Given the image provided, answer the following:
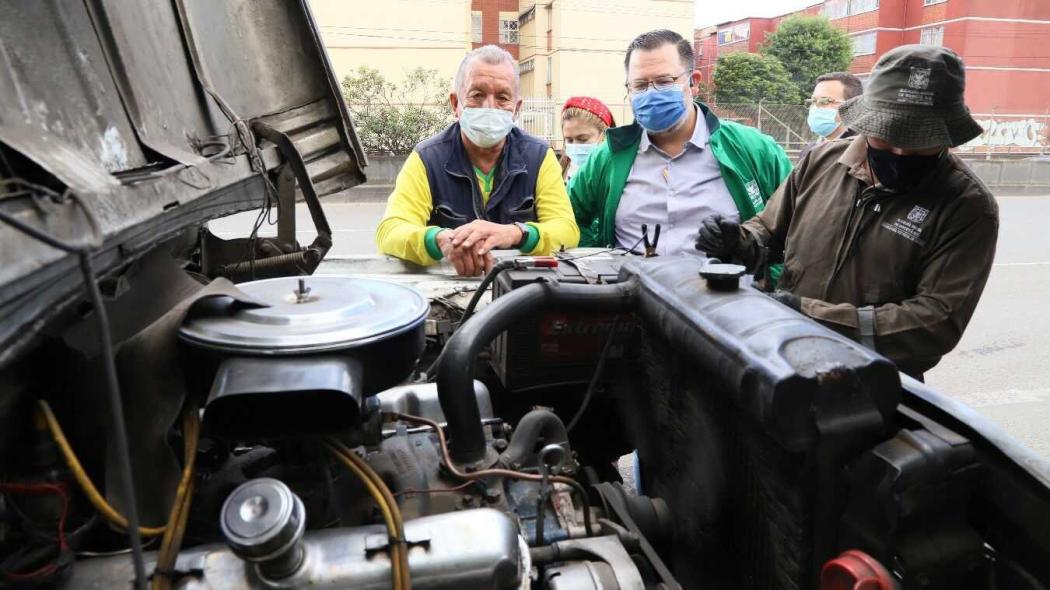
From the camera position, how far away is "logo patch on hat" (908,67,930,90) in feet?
6.63

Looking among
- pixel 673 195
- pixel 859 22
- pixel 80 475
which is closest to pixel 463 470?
pixel 80 475

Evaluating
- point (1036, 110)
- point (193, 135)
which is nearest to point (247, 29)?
point (193, 135)

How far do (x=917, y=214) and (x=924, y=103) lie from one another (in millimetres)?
332

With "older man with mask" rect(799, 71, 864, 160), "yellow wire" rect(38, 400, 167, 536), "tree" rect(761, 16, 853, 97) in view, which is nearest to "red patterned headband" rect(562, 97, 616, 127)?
"older man with mask" rect(799, 71, 864, 160)

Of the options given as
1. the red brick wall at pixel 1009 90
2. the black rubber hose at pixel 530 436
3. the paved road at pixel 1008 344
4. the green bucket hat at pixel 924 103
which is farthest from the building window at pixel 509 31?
the black rubber hose at pixel 530 436

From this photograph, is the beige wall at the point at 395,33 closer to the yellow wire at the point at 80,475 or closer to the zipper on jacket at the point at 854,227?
the zipper on jacket at the point at 854,227

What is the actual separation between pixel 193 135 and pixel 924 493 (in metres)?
1.66

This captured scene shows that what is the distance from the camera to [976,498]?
1001mm

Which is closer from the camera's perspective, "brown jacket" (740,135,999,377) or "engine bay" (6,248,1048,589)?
"engine bay" (6,248,1048,589)

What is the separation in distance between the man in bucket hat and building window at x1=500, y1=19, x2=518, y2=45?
29255mm

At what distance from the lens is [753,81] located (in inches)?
984

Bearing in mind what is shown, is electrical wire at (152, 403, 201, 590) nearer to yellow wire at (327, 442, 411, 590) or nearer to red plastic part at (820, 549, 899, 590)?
yellow wire at (327, 442, 411, 590)

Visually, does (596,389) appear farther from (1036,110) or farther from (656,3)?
(1036,110)

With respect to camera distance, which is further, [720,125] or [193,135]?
[720,125]
